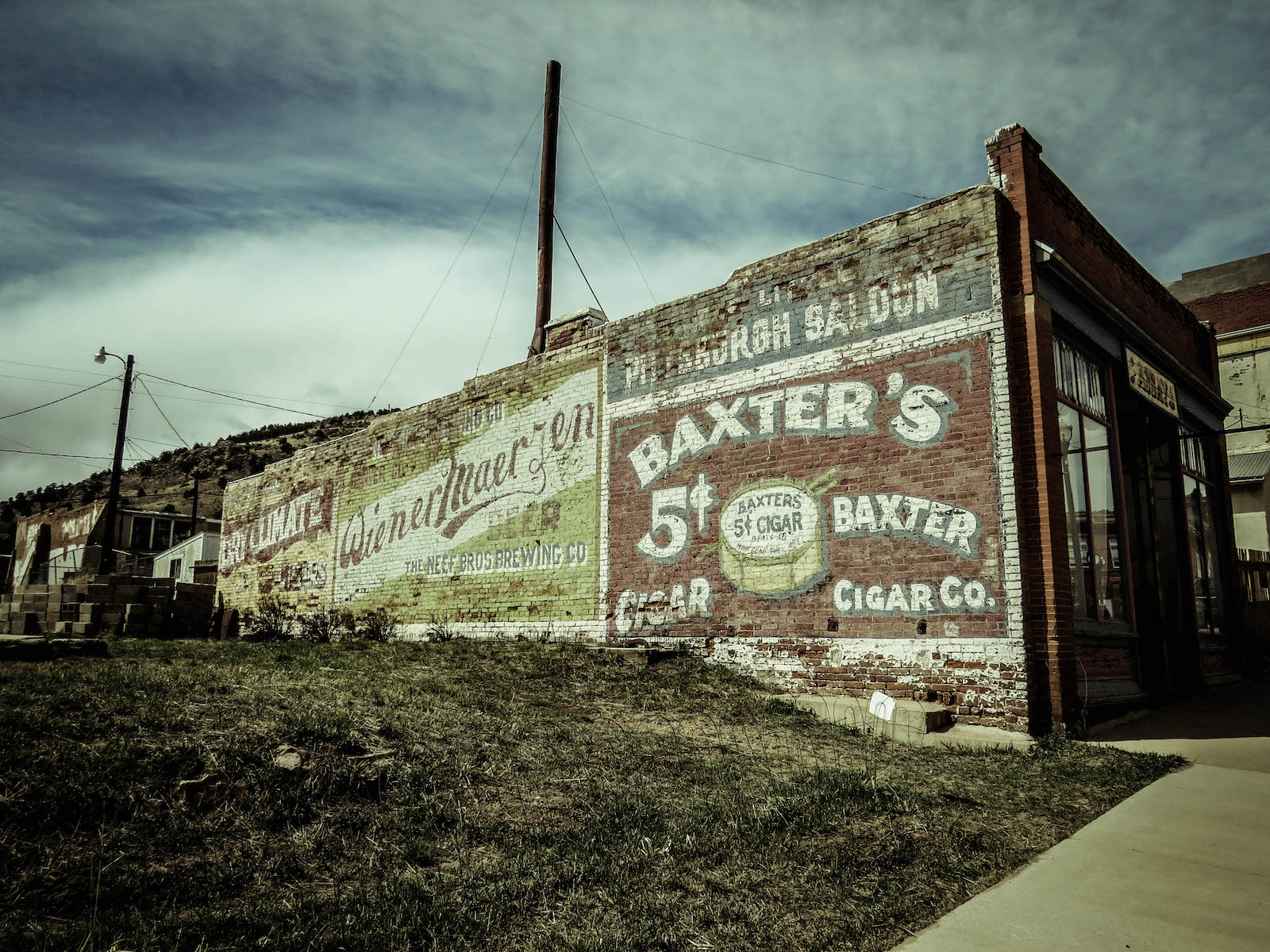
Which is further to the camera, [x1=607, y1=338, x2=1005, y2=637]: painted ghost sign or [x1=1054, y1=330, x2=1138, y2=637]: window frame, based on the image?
[x1=1054, y1=330, x2=1138, y2=637]: window frame

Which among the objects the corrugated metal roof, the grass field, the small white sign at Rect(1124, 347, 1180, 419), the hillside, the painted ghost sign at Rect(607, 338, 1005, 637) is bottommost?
the grass field

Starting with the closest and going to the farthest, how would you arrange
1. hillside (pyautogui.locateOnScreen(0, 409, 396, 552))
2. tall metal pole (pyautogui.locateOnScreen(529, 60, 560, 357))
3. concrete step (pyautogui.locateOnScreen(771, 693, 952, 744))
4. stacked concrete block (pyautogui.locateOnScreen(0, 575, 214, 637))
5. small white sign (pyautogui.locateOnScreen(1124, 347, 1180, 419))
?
concrete step (pyautogui.locateOnScreen(771, 693, 952, 744)), small white sign (pyautogui.locateOnScreen(1124, 347, 1180, 419)), stacked concrete block (pyautogui.locateOnScreen(0, 575, 214, 637)), tall metal pole (pyautogui.locateOnScreen(529, 60, 560, 357)), hillside (pyautogui.locateOnScreen(0, 409, 396, 552))

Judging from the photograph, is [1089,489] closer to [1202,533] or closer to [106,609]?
[1202,533]

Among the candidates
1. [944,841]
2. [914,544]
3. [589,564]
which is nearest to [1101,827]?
[944,841]

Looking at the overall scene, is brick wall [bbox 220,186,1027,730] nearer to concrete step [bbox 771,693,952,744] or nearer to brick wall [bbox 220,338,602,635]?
brick wall [bbox 220,338,602,635]

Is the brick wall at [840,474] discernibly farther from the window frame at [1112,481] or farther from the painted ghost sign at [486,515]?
the window frame at [1112,481]

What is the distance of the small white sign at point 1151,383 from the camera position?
1170 centimetres

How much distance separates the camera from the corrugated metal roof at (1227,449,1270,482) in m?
21.8

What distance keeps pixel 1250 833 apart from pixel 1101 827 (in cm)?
86

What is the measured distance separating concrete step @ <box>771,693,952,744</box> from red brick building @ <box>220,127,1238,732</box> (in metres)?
0.22

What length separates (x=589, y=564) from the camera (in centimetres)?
1244

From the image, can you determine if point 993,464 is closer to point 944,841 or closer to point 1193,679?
point 944,841

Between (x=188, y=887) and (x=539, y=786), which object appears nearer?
(x=188, y=887)

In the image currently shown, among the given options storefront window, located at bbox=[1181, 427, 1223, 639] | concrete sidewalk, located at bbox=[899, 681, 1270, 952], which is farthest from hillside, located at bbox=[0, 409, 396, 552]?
concrete sidewalk, located at bbox=[899, 681, 1270, 952]
